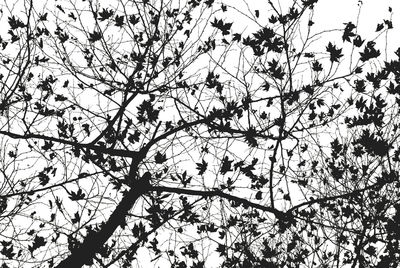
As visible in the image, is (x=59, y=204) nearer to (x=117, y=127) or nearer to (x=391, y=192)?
(x=117, y=127)

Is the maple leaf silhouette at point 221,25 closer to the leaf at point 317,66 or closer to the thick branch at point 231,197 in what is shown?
the leaf at point 317,66

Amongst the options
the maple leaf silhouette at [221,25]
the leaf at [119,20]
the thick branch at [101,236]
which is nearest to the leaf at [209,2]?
the maple leaf silhouette at [221,25]

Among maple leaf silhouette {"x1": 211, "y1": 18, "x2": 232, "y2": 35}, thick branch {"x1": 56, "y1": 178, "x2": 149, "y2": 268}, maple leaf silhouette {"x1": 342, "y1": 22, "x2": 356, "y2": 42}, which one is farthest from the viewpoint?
maple leaf silhouette {"x1": 211, "y1": 18, "x2": 232, "y2": 35}

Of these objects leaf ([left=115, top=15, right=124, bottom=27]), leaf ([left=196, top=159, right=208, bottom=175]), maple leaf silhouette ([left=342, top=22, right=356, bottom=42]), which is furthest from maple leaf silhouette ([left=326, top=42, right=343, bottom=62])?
leaf ([left=115, top=15, right=124, bottom=27])

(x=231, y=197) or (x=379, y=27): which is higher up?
(x=379, y=27)

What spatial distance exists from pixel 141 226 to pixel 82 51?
2486mm

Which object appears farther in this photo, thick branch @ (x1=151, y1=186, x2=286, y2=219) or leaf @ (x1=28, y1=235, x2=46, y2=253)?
leaf @ (x1=28, y1=235, x2=46, y2=253)

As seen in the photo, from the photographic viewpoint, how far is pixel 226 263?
17.2 feet

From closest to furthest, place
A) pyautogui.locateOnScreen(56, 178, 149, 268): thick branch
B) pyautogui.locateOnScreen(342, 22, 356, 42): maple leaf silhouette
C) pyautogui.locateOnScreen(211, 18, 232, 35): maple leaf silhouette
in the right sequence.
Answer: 1. pyautogui.locateOnScreen(56, 178, 149, 268): thick branch
2. pyautogui.locateOnScreen(342, 22, 356, 42): maple leaf silhouette
3. pyautogui.locateOnScreen(211, 18, 232, 35): maple leaf silhouette

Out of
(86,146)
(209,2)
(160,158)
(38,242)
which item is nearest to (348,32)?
(209,2)

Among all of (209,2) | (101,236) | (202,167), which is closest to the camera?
(101,236)

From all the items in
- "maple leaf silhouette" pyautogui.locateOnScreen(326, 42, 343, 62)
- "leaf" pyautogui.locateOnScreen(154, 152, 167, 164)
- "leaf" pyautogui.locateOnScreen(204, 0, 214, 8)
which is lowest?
"leaf" pyautogui.locateOnScreen(154, 152, 167, 164)

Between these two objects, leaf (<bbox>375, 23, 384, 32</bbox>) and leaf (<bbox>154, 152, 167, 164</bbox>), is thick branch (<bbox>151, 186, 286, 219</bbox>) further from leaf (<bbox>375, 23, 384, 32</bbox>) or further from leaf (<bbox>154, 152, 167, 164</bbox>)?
leaf (<bbox>375, 23, 384, 32</bbox>)

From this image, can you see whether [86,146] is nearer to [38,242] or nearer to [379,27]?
[38,242]
